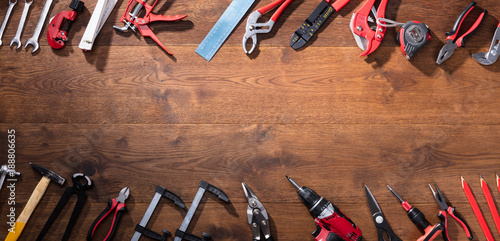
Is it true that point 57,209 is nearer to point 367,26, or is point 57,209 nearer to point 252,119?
point 252,119

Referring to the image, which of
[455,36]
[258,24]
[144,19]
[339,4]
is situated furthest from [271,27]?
[455,36]

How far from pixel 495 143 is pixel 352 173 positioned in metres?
0.75

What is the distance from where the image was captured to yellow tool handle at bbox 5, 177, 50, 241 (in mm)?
1691

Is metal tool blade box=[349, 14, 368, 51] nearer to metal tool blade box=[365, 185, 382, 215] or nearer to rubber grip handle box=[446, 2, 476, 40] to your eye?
rubber grip handle box=[446, 2, 476, 40]

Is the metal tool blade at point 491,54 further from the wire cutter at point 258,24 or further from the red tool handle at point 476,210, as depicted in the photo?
the wire cutter at point 258,24

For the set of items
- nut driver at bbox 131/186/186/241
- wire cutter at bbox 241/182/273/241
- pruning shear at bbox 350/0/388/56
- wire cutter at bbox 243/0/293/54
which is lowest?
nut driver at bbox 131/186/186/241

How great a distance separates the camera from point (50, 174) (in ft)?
5.66

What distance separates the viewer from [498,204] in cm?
174

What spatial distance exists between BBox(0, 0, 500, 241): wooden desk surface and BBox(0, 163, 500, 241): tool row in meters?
0.04

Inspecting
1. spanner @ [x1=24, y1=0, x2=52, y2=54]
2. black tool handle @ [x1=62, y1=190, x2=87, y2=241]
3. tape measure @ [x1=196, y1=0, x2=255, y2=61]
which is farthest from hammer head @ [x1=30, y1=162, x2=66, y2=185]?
tape measure @ [x1=196, y1=0, x2=255, y2=61]

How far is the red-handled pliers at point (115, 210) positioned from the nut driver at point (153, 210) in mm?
105

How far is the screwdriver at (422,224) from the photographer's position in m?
1.64

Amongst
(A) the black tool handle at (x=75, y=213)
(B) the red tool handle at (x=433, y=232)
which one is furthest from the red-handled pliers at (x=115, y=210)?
(B) the red tool handle at (x=433, y=232)

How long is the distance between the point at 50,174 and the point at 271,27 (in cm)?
133
